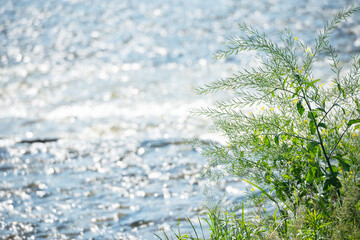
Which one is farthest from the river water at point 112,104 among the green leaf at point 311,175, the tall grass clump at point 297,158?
the green leaf at point 311,175

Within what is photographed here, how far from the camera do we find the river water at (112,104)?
5254mm

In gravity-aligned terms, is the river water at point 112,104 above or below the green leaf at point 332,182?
above

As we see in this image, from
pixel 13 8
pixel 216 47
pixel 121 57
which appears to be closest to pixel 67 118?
pixel 121 57

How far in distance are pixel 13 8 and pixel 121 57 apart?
17.1 ft

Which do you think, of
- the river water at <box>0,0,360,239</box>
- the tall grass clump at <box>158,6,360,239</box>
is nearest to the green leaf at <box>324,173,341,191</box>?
the tall grass clump at <box>158,6,360,239</box>

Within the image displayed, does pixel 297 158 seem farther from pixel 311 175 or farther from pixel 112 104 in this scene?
pixel 112 104

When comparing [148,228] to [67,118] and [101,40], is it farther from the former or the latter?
[101,40]

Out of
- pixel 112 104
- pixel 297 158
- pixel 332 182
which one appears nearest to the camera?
pixel 332 182

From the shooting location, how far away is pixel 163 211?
5.09 metres

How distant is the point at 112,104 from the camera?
26.6ft

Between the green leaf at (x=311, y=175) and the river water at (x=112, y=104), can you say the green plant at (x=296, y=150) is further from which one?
the river water at (x=112, y=104)

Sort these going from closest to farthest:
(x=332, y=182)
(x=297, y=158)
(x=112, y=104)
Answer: (x=332, y=182) → (x=297, y=158) → (x=112, y=104)

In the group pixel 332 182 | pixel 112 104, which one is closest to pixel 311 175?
pixel 332 182

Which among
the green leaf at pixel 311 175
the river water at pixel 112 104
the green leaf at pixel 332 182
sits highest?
the river water at pixel 112 104
